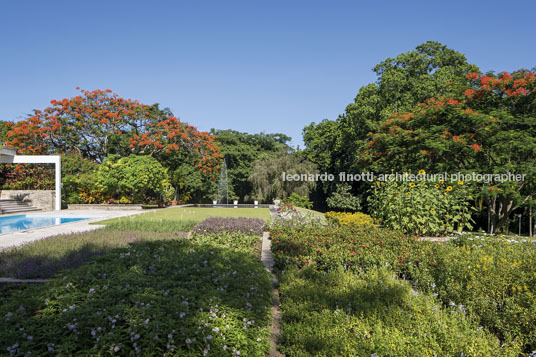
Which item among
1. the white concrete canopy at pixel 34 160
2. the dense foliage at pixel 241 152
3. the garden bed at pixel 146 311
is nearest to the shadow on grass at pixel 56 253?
the garden bed at pixel 146 311

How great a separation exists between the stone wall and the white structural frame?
33cm

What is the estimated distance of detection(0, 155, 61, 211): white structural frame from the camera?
59.7 ft

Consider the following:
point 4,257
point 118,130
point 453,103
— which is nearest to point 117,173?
point 118,130

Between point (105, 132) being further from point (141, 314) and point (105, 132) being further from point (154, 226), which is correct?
point (141, 314)

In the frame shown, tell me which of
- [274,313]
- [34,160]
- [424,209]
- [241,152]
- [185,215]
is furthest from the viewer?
[241,152]

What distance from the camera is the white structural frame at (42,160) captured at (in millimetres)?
18188

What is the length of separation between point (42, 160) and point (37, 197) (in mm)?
2377

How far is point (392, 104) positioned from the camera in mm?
17641

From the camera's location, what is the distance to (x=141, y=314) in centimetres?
248

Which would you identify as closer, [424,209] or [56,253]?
[56,253]

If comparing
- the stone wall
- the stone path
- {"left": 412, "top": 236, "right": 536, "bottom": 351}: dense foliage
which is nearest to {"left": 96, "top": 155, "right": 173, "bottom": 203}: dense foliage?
the stone wall

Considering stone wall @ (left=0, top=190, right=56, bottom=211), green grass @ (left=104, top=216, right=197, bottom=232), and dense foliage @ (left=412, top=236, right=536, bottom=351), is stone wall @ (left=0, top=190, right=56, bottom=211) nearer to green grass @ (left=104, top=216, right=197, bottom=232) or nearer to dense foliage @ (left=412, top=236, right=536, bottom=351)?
green grass @ (left=104, top=216, right=197, bottom=232)

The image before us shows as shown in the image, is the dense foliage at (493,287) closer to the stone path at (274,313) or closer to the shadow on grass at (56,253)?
the stone path at (274,313)

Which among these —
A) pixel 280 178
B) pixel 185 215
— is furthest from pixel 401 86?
pixel 185 215
